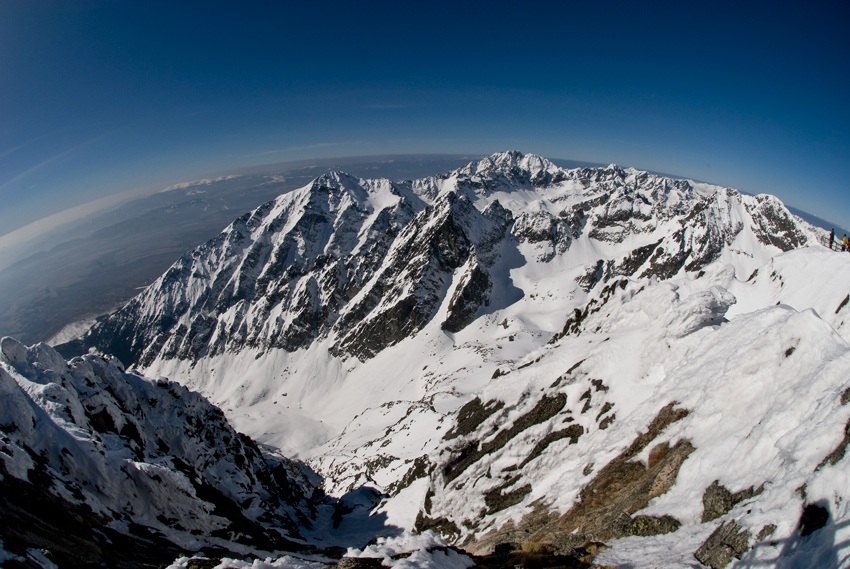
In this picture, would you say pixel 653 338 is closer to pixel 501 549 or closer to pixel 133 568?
pixel 501 549

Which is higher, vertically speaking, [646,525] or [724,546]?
[724,546]

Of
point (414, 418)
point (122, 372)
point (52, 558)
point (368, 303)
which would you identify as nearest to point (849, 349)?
point (52, 558)

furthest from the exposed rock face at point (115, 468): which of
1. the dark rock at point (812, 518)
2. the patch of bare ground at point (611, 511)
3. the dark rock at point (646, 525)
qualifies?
the dark rock at point (812, 518)

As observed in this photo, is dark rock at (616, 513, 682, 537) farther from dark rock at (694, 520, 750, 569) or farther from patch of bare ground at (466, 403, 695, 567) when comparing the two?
dark rock at (694, 520, 750, 569)

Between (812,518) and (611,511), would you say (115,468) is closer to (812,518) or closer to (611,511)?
(611,511)

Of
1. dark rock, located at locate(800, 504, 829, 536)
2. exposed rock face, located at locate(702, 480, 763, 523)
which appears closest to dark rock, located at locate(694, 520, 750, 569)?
dark rock, located at locate(800, 504, 829, 536)

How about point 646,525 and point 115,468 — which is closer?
point 646,525

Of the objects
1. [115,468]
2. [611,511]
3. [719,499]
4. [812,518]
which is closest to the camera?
[812,518]

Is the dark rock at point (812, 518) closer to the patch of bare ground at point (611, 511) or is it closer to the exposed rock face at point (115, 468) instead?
the patch of bare ground at point (611, 511)

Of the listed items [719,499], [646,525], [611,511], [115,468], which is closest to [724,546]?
[719,499]

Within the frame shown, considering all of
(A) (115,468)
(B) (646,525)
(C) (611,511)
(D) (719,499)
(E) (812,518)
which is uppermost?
(E) (812,518)

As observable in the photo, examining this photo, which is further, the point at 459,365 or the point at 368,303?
the point at 368,303
